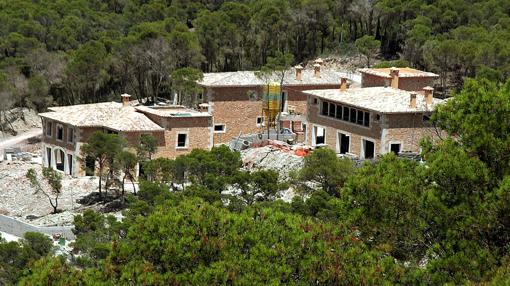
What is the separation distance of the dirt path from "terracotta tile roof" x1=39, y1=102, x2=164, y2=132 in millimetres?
7223

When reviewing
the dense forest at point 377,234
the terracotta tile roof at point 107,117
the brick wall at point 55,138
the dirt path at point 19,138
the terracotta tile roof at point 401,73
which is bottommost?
the dirt path at point 19,138

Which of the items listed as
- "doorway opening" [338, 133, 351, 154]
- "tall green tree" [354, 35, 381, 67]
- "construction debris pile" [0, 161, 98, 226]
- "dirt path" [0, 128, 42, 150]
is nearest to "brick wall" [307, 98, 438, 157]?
"doorway opening" [338, 133, 351, 154]

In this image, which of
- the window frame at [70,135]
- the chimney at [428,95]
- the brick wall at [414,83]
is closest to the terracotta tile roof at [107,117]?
the window frame at [70,135]

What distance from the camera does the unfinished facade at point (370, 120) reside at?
47625 mm

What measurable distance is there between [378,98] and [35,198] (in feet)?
45.7

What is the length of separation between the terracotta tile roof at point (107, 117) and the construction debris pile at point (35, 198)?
2308 mm

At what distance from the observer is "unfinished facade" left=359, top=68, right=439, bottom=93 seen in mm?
52906

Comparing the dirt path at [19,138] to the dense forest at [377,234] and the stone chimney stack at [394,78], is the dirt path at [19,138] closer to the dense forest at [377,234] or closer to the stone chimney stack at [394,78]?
the stone chimney stack at [394,78]

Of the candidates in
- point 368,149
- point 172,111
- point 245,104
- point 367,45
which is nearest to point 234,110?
point 245,104

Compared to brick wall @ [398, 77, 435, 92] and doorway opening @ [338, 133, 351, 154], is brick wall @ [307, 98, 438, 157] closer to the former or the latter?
doorway opening @ [338, 133, 351, 154]

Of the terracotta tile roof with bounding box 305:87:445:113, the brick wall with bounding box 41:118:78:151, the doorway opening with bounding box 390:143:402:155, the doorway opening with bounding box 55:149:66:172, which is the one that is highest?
the terracotta tile roof with bounding box 305:87:445:113

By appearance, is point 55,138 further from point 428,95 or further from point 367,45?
point 367,45

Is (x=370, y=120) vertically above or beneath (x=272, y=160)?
above

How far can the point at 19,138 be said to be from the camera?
6094 centimetres
